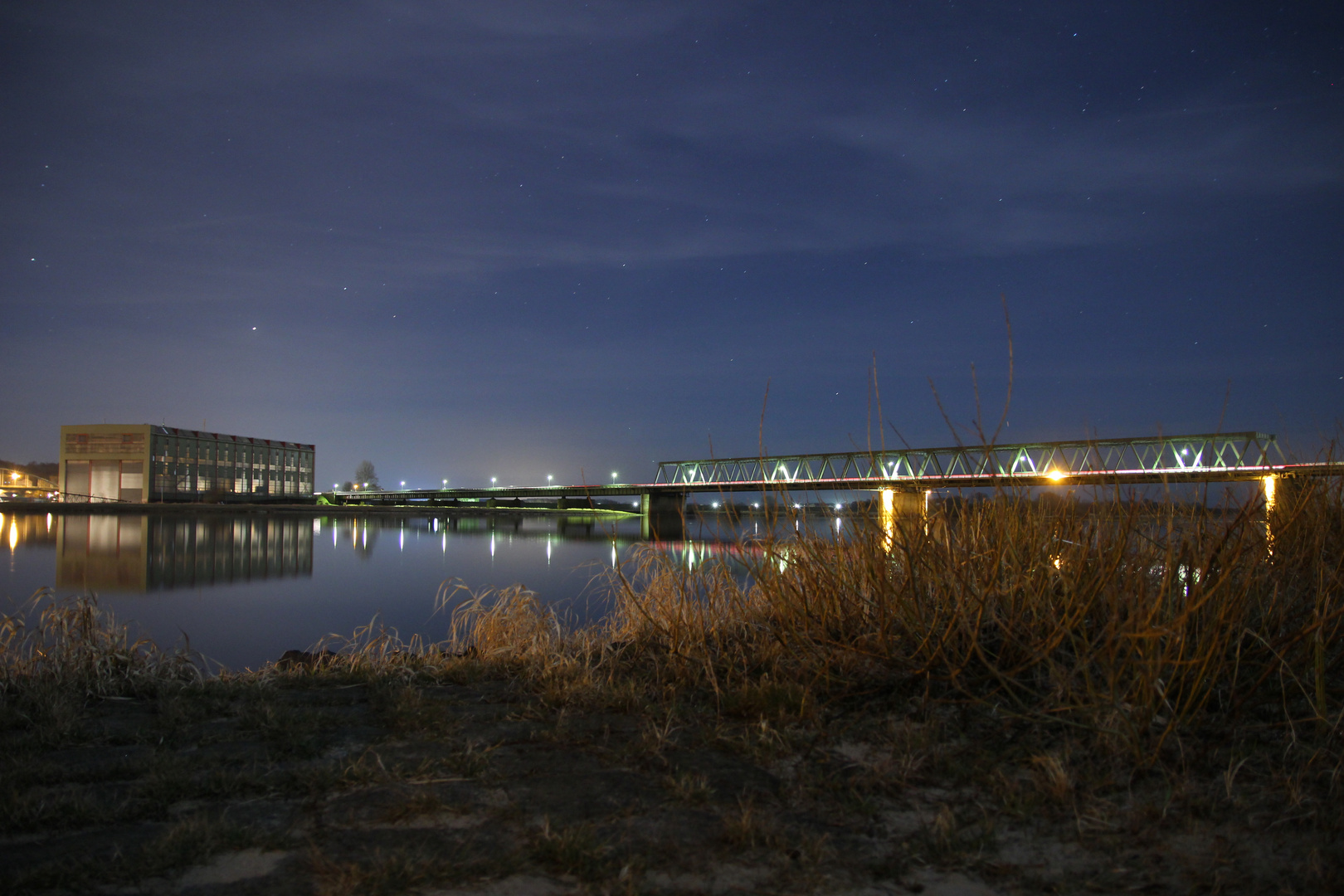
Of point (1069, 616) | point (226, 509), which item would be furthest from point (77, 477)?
point (1069, 616)

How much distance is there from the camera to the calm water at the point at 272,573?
18.9 meters

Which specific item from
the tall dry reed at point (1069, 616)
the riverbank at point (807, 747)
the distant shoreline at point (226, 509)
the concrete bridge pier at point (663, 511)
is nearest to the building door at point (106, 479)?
the distant shoreline at point (226, 509)

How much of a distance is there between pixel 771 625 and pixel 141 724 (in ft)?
14.5

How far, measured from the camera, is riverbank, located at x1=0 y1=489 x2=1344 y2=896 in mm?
2922

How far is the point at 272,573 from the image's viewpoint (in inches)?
1249

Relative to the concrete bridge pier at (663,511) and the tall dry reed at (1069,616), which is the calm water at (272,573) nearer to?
the tall dry reed at (1069,616)

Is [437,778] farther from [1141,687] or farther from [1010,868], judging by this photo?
[1141,687]

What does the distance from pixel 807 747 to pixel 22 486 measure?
149 meters

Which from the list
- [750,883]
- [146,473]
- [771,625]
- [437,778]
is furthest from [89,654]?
[146,473]

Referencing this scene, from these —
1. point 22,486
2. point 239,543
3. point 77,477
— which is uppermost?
point 77,477

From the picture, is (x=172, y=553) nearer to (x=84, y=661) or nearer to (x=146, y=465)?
(x=84, y=661)

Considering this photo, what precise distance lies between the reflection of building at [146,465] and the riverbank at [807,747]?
106656 millimetres

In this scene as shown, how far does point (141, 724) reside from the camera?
4719 millimetres

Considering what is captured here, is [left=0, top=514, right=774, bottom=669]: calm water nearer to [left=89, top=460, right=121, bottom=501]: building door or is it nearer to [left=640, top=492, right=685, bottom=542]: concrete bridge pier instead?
[left=640, top=492, right=685, bottom=542]: concrete bridge pier
